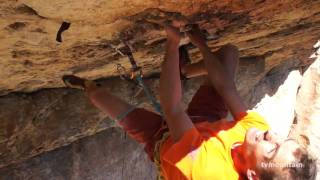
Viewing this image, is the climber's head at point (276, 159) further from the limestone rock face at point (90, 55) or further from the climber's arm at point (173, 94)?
the limestone rock face at point (90, 55)

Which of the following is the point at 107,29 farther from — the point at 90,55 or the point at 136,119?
the point at 136,119

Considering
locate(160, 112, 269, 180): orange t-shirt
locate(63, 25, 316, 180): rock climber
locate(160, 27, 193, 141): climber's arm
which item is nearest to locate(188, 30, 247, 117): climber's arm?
locate(63, 25, 316, 180): rock climber

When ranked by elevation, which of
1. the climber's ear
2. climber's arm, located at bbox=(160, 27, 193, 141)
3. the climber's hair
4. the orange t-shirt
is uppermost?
climber's arm, located at bbox=(160, 27, 193, 141)

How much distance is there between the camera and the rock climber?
2.50 m

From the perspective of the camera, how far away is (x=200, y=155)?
2.55m

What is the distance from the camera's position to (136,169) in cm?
483

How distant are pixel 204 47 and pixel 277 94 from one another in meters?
2.96

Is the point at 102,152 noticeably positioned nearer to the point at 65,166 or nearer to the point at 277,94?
the point at 65,166

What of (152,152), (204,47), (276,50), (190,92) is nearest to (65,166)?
(190,92)

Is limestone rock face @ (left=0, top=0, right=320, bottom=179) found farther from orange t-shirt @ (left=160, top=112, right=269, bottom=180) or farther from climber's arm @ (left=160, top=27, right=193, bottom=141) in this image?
orange t-shirt @ (left=160, top=112, right=269, bottom=180)

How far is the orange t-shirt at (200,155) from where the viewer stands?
2.51 meters

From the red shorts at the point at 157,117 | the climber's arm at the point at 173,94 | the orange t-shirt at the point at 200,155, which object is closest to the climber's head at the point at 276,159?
the orange t-shirt at the point at 200,155

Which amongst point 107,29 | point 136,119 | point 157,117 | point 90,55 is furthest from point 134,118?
point 107,29

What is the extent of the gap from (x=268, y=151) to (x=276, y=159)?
0.06m
